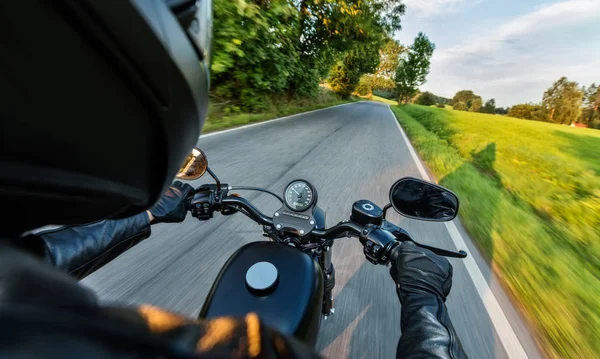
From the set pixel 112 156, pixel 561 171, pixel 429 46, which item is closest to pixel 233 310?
pixel 112 156

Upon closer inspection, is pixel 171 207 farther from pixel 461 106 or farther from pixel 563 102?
pixel 461 106

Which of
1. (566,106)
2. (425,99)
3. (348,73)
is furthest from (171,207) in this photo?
(425,99)

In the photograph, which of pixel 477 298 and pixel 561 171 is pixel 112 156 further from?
pixel 561 171

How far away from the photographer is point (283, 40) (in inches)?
425

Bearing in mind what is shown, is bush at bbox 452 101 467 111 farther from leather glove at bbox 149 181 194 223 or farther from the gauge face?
leather glove at bbox 149 181 194 223

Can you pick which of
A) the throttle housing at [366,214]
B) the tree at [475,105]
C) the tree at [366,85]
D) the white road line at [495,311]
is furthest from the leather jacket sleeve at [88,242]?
the tree at [475,105]

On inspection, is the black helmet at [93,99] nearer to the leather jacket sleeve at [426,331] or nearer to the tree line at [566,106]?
the leather jacket sleeve at [426,331]

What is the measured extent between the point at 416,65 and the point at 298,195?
176ft

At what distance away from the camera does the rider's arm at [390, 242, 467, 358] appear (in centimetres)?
86

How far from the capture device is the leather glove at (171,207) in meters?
1.38

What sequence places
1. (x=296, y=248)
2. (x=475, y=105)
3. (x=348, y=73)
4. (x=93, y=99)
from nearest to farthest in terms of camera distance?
(x=93, y=99) < (x=296, y=248) < (x=348, y=73) < (x=475, y=105)

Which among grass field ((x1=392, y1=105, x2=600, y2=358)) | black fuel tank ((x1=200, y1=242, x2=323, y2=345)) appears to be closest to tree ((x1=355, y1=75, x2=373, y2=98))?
grass field ((x1=392, y1=105, x2=600, y2=358))

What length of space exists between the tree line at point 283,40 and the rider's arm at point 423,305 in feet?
25.8

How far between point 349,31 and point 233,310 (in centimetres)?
1755
